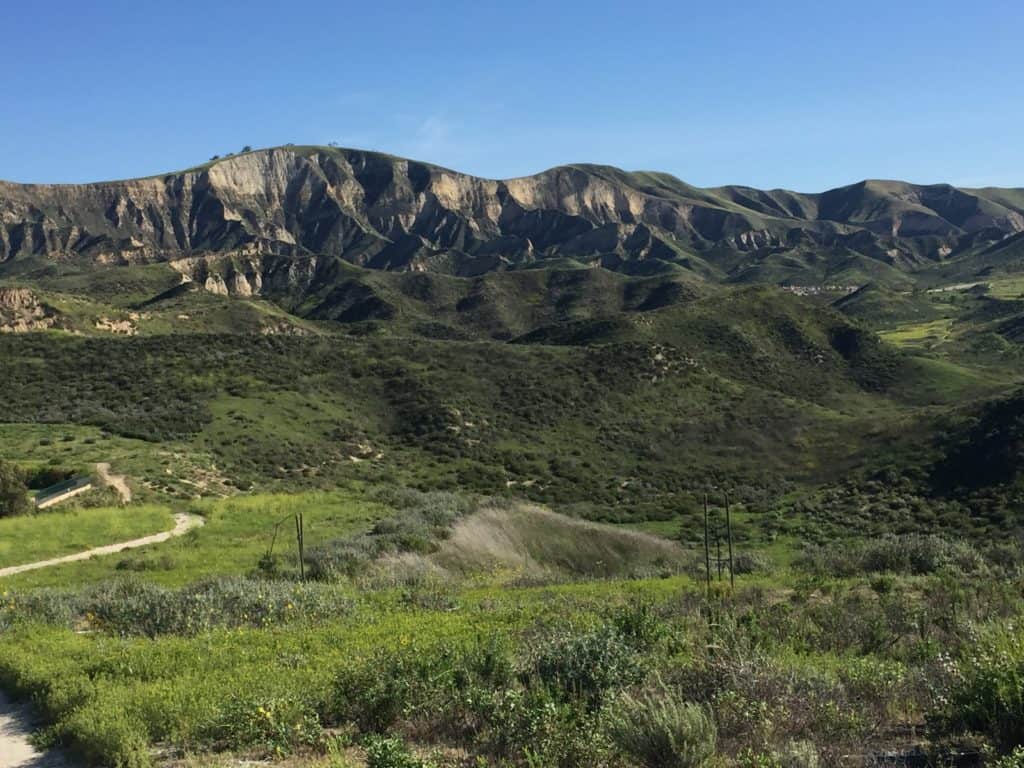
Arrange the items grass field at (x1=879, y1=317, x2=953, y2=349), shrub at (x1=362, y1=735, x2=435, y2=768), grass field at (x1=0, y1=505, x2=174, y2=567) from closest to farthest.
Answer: shrub at (x1=362, y1=735, x2=435, y2=768) → grass field at (x1=0, y1=505, x2=174, y2=567) → grass field at (x1=879, y1=317, x2=953, y2=349)

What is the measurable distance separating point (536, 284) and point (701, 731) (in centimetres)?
14528

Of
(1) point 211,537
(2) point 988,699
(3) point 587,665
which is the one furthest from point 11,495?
(2) point 988,699

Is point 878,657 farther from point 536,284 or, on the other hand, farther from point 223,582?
point 536,284

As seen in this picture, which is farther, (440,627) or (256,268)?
(256,268)

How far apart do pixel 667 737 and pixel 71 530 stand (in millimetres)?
24345

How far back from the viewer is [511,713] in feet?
23.5

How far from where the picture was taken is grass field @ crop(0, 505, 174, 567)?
73.7 feet

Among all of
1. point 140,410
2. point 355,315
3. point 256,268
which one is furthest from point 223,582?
point 256,268

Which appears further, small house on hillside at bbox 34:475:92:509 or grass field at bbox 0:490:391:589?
small house on hillside at bbox 34:475:92:509

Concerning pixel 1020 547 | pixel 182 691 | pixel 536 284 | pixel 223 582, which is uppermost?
pixel 536 284

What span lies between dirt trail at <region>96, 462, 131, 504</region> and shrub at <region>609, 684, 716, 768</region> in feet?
93.1

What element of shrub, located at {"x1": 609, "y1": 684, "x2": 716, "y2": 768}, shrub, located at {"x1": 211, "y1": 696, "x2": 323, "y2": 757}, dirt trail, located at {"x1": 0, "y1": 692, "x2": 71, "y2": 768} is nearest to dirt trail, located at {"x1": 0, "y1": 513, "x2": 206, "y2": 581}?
dirt trail, located at {"x1": 0, "y1": 692, "x2": 71, "y2": 768}

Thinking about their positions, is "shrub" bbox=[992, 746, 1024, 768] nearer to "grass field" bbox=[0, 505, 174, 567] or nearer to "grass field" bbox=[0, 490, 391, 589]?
"grass field" bbox=[0, 490, 391, 589]

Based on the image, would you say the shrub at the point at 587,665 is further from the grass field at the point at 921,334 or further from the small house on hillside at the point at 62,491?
the grass field at the point at 921,334
